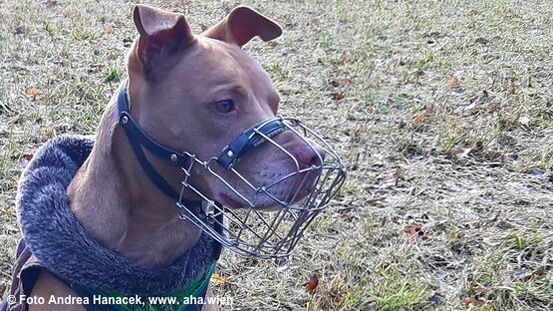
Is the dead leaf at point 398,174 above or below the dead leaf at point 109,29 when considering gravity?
above

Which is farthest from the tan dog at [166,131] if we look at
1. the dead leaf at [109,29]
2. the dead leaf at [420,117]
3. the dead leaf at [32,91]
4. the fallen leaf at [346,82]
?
the dead leaf at [109,29]

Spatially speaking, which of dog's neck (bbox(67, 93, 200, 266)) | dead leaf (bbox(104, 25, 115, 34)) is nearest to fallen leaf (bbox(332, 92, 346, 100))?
dead leaf (bbox(104, 25, 115, 34))

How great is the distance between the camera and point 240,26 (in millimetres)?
2486

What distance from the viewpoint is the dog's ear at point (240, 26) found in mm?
2441

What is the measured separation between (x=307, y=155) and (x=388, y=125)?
10.2ft

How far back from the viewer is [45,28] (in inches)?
250

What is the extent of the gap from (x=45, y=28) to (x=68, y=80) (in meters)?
1.34

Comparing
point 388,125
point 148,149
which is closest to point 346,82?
point 388,125

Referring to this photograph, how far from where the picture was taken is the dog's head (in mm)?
2014

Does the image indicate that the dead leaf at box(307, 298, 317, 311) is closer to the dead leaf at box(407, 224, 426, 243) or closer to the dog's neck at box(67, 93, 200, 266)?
the dead leaf at box(407, 224, 426, 243)

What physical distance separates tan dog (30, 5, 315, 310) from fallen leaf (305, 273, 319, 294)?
3.61 ft

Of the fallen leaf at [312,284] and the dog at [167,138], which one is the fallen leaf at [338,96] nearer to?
the fallen leaf at [312,284]

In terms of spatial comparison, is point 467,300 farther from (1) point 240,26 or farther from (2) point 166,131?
(2) point 166,131

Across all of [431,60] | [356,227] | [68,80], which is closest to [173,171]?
[356,227]
